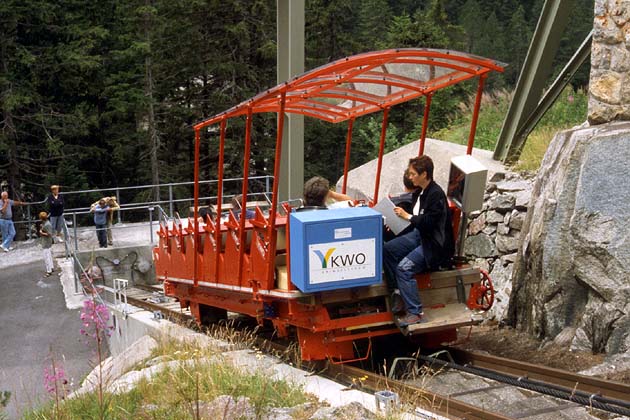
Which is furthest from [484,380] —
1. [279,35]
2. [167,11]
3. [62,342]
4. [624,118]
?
[167,11]

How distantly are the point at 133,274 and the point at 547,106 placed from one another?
40.8ft

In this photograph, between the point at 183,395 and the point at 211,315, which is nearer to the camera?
the point at 183,395

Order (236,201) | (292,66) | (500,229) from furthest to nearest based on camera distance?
(292,66) → (500,229) → (236,201)

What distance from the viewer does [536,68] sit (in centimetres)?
1205

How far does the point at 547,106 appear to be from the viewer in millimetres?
12094

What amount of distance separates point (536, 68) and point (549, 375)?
6.26 meters

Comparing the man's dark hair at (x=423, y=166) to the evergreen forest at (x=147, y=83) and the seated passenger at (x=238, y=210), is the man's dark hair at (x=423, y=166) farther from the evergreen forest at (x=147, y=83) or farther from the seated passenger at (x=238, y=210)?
the evergreen forest at (x=147, y=83)

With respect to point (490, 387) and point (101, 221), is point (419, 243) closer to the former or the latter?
point (490, 387)

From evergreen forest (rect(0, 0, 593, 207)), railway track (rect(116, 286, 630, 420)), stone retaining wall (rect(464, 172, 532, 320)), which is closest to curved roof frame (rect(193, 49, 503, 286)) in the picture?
railway track (rect(116, 286, 630, 420))

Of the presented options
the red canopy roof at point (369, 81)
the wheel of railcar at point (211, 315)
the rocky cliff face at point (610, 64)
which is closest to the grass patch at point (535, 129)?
the rocky cliff face at point (610, 64)

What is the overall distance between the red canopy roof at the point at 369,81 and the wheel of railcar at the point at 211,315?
334 cm

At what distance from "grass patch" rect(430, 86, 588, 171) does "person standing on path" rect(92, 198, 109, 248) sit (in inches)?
341

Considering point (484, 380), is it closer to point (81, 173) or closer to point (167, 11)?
point (81, 173)

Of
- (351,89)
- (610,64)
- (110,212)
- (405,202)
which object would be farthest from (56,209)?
(610,64)
